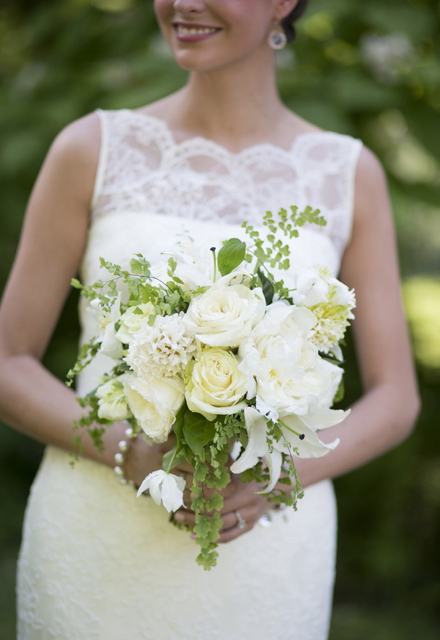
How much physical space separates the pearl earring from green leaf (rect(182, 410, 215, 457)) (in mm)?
1490

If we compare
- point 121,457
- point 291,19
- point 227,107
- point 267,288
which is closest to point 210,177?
point 227,107

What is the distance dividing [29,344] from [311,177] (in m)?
1.09

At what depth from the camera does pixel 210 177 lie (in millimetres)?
2348

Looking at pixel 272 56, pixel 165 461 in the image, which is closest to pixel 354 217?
pixel 272 56

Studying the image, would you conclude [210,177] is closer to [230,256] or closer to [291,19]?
→ [291,19]

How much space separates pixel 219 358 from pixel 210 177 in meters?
1.02

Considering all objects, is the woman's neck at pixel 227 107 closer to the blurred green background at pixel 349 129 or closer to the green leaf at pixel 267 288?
the blurred green background at pixel 349 129

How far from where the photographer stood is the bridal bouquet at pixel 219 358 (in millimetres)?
1460

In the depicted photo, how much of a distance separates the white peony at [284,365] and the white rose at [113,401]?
1.09 feet

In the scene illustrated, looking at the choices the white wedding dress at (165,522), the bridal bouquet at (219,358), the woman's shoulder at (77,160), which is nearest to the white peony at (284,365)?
the bridal bouquet at (219,358)

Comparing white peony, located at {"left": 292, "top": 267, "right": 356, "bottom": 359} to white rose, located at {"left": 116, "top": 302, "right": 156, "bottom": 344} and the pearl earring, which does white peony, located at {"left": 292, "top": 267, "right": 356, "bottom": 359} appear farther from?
the pearl earring

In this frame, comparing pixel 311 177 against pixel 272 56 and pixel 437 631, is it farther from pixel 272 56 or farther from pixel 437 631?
pixel 437 631

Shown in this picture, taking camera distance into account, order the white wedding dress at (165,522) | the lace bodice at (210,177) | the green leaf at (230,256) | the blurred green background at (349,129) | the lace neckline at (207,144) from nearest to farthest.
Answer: the green leaf at (230,256)
the white wedding dress at (165,522)
the lace bodice at (210,177)
the lace neckline at (207,144)
the blurred green background at (349,129)

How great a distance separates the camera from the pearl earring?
8.07 ft
